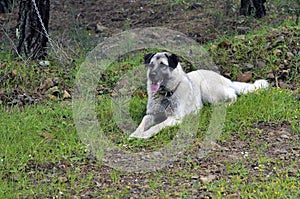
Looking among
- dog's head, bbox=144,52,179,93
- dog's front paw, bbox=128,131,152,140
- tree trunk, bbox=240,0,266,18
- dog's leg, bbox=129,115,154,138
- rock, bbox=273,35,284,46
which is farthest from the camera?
tree trunk, bbox=240,0,266,18

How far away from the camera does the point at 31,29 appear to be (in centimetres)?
796

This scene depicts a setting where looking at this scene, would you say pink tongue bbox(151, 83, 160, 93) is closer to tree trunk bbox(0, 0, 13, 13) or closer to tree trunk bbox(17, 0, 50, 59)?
tree trunk bbox(17, 0, 50, 59)

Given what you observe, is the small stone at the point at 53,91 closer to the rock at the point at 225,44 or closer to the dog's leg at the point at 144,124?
the dog's leg at the point at 144,124

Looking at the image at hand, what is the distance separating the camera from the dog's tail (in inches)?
275

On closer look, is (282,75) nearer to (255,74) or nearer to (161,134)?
(255,74)

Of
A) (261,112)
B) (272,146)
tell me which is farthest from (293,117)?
(272,146)

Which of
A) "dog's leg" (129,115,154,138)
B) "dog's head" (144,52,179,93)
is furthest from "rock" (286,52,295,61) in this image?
"dog's leg" (129,115,154,138)

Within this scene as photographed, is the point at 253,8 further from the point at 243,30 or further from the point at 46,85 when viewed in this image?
the point at 46,85

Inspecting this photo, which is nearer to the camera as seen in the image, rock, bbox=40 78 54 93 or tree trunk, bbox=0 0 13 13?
rock, bbox=40 78 54 93

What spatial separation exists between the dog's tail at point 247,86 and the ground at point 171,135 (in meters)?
0.24

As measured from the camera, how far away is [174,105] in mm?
6203

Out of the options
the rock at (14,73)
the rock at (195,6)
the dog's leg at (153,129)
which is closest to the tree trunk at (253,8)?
the rock at (195,6)

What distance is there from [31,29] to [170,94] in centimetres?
280

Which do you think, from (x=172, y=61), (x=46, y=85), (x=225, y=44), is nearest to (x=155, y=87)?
(x=172, y=61)
